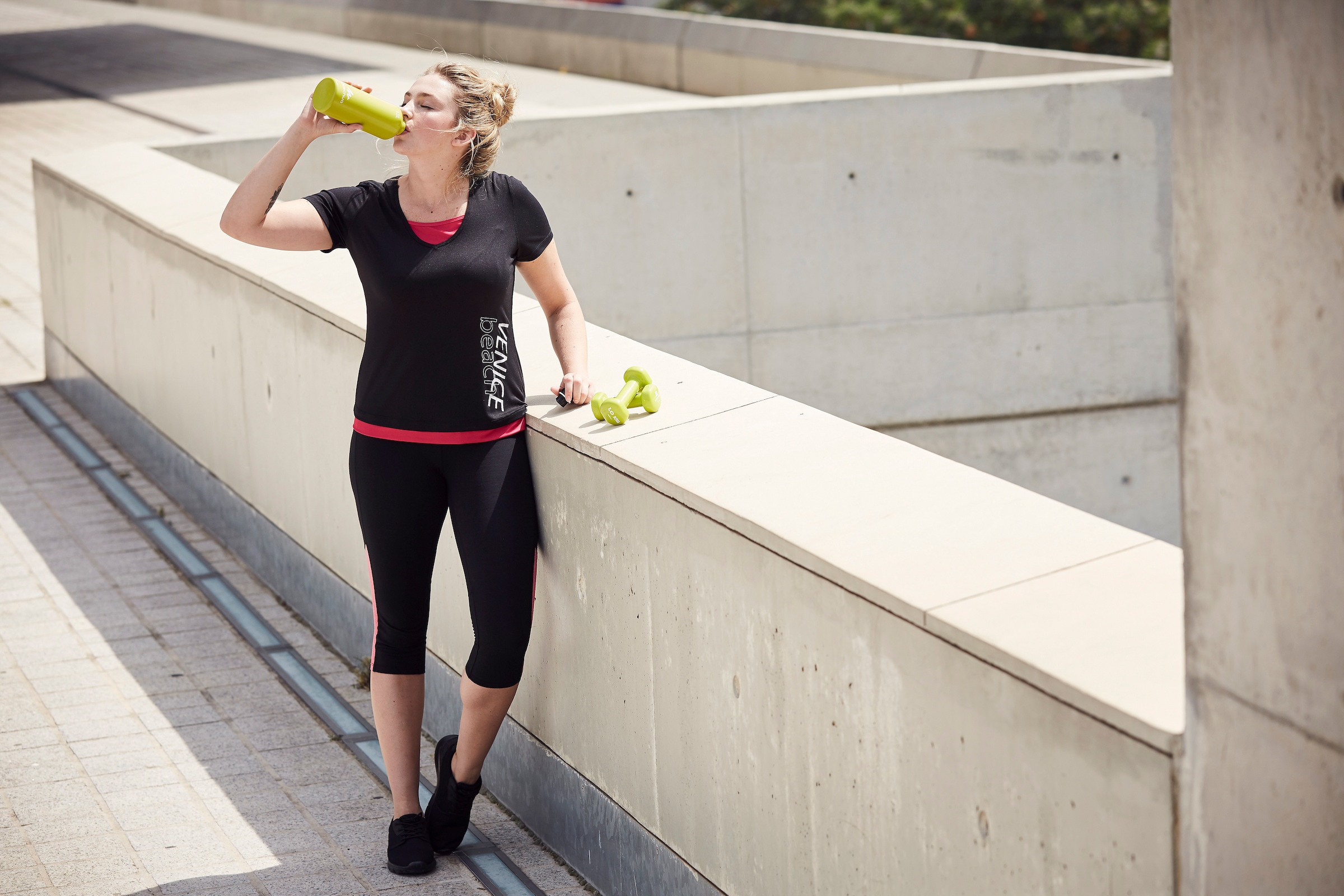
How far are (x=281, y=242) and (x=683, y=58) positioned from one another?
16952 mm

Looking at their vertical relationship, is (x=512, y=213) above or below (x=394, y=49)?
below

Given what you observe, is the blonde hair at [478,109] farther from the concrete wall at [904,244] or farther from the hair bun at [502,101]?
the concrete wall at [904,244]

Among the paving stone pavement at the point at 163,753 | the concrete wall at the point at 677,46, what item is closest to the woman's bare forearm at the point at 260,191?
the paving stone pavement at the point at 163,753

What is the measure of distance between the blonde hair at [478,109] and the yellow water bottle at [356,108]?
0.17 m

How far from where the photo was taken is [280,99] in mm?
19406

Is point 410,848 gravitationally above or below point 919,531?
below

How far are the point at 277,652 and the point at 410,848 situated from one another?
1.74m

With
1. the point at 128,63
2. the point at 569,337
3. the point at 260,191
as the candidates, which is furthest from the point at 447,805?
the point at 128,63

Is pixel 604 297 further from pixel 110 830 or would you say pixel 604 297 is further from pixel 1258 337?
pixel 1258 337

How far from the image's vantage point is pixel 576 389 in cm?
412

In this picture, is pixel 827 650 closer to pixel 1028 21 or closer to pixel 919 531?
pixel 919 531

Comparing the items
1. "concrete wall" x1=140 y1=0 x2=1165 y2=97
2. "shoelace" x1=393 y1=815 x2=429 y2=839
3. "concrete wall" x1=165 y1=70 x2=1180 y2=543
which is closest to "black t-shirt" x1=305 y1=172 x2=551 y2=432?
"shoelace" x1=393 y1=815 x2=429 y2=839

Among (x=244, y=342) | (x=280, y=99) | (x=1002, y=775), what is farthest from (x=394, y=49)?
(x=1002, y=775)

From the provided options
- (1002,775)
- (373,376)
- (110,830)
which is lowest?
(110,830)
